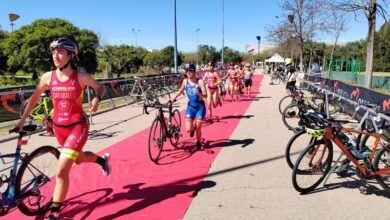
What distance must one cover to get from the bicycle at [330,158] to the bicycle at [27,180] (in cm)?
316

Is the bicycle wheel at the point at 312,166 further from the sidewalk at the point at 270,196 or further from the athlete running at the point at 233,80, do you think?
the athlete running at the point at 233,80

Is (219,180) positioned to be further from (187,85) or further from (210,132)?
(210,132)

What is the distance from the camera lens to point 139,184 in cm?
514

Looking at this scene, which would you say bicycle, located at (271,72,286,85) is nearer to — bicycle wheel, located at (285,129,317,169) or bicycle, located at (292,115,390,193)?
bicycle wheel, located at (285,129,317,169)

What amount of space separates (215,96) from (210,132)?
9.77ft

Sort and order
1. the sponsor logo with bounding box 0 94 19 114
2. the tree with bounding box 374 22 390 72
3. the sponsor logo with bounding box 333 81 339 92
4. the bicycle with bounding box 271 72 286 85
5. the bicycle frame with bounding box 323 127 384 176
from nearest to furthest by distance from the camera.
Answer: the bicycle frame with bounding box 323 127 384 176 < the sponsor logo with bounding box 0 94 19 114 < the sponsor logo with bounding box 333 81 339 92 < the bicycle with bounding box 271 72 286 85 < the tree with bounding box 374 22 390 72

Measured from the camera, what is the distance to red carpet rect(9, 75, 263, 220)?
4.23 m

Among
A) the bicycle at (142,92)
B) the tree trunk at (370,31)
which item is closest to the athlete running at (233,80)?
the bicycle at (142,92)

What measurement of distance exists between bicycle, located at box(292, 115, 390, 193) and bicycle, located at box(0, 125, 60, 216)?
3164 mm

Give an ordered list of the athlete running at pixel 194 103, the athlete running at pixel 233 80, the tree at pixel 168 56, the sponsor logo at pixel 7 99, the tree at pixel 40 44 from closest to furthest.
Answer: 1. the athlete running at pixel 194 103
2. the sponsor logo at pixel 7 99
3. the athlete running at pixel 233 80
4. the tree at pixel 40 44
5. the tree at pixel 168 56

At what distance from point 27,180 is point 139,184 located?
1.63 m

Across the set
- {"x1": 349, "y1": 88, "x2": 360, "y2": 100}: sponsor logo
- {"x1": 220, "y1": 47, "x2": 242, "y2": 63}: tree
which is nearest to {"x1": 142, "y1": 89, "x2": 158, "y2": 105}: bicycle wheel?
{"x1": 349, "y1": 88, "x2": 360, "y2": 100}: sponsor logo

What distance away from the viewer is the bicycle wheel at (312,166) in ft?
15.4

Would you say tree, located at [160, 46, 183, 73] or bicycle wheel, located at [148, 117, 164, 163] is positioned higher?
tree, located at [160, 46, 183, 73]
